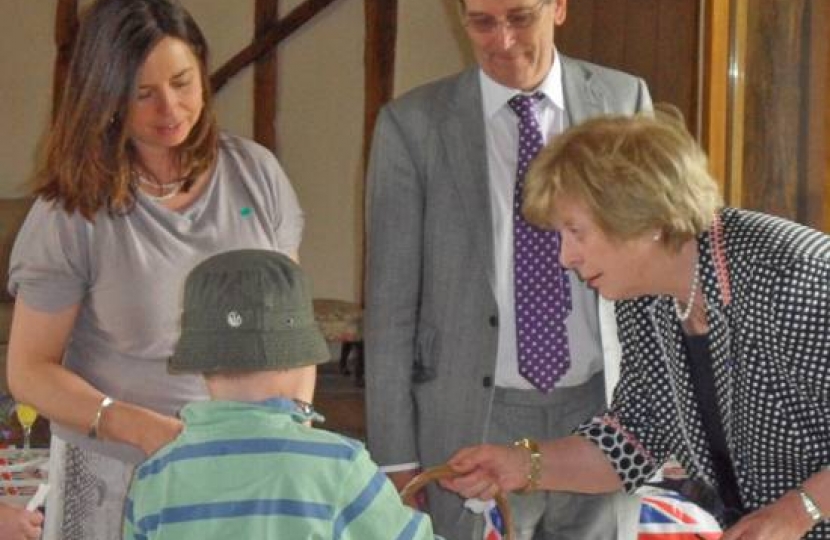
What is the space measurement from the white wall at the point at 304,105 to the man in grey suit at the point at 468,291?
6801mm

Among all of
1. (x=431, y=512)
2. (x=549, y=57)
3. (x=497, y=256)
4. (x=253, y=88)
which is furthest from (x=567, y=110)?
(x=253, y=88)

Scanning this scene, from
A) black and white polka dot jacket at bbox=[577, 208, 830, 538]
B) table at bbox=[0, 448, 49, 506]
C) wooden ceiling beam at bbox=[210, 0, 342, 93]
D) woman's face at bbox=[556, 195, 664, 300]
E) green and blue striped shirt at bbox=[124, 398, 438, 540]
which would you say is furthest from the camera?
wooden ceiling beam at bbox=[210, 0, 342, 93]

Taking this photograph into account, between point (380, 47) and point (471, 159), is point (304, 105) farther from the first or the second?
point (471, 159)

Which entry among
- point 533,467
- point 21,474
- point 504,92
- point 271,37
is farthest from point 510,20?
point 271,37

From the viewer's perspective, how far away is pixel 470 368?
2713 millimetres

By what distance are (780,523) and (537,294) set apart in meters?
0.67

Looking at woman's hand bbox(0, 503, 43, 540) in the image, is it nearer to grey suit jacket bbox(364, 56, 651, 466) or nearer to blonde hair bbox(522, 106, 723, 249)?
grey suit jacket bbox(364, 56, 651, 466)

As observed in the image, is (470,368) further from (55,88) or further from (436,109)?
(55,88)

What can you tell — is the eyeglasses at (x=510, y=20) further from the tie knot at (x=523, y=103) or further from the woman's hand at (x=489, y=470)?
the woman's hand at (x=489, y=470)

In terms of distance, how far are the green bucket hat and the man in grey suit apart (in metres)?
0.82

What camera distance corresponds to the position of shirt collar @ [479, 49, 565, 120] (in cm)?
282

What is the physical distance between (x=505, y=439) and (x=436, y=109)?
618mm

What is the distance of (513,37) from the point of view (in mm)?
2742

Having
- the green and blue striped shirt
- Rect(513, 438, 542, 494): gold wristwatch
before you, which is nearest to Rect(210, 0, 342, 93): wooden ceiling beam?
Rect(513, 438, 542, 494): gold wristwatch
